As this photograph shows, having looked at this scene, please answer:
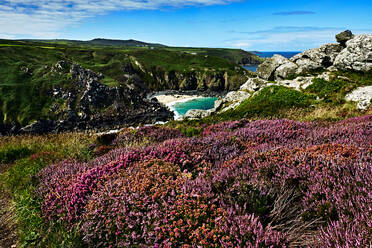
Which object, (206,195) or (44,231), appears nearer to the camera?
(206,195)

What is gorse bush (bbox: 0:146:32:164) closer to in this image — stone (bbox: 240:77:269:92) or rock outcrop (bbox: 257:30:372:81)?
stone (bbox: 240:77:269:92)

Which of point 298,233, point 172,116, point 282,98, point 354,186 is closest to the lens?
point 298,233

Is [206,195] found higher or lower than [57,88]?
higher

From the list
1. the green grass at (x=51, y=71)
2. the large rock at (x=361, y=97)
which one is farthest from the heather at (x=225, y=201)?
the green grass at (x=51, y=71)

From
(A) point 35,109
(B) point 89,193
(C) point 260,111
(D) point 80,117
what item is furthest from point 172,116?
(B) point 89,193

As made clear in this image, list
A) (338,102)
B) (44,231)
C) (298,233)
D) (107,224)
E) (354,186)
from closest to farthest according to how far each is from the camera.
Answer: (298,233) < (354,186) < (107,224) < (44,231) < (338,102)

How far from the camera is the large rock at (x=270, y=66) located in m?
27.4

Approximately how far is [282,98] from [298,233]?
18670 millimetres

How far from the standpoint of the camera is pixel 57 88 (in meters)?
64.6

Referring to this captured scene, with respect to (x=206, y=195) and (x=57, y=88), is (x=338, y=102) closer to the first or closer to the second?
(x=206, y=195)

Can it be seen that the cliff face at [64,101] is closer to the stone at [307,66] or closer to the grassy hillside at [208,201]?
the stone at [307,66]

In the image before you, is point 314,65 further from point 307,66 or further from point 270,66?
point 270,66

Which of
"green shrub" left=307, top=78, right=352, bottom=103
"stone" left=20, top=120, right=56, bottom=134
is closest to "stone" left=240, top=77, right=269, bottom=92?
"green shrub" left=307, top=78, right=352, bottom=103

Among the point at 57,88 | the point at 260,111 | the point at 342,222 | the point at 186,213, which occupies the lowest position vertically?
the point at 57,88
